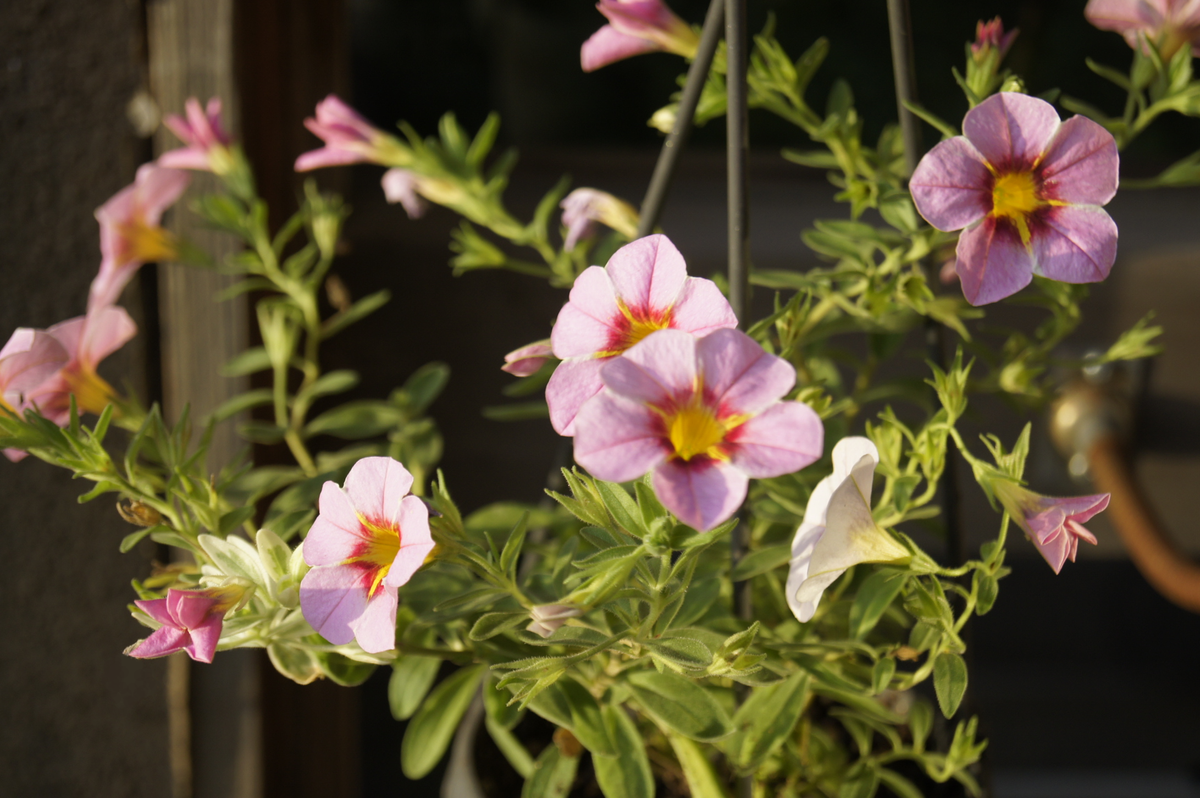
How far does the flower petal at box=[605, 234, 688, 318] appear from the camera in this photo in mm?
320

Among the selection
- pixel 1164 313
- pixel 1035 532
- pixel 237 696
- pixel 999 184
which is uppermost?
pixel 999 184

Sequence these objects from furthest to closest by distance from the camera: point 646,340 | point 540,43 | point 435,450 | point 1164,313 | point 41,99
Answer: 1. point 540,43
2. point 1164,313
3. point 41,99
4. point 435,450
5. point 646,340

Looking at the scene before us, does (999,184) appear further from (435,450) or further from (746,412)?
(435,450)

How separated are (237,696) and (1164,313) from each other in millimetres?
1037

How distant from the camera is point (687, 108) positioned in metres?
0.41

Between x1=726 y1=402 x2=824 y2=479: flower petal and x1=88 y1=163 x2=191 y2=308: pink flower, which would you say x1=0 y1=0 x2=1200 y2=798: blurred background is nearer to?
x1=88 y1=163 x2=191 y2=308: pink flower

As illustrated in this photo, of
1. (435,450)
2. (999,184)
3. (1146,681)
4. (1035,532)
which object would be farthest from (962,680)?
(1146,681)

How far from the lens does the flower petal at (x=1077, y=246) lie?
13.3 inches

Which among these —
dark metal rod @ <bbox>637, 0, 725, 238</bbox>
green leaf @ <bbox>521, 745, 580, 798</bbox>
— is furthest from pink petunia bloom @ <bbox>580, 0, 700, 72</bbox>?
green leaf @ <bbox>521, 745, 580, 798</bbox>

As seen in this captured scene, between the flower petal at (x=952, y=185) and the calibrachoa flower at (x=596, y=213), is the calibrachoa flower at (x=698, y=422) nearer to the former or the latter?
the flower petal at (x=952, y=185)

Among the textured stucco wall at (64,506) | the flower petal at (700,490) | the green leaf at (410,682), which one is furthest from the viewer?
the textured stucco wall at (64,506)

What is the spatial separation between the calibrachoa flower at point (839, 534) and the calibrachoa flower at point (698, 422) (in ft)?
0.19

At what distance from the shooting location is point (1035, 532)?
13.1 inches

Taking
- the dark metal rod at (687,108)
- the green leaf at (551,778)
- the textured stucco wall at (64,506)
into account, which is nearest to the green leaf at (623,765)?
the green leaf at (551,778)
